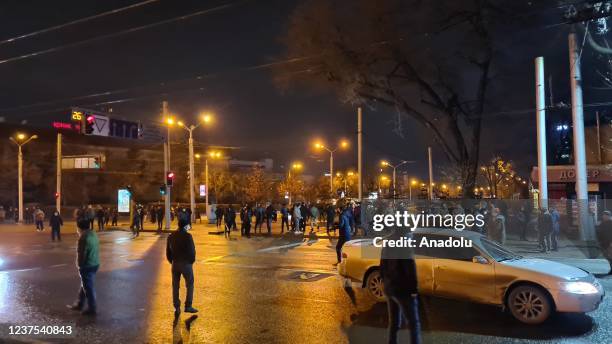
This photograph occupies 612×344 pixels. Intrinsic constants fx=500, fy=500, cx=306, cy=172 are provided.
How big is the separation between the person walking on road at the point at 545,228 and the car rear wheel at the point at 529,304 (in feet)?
33.1

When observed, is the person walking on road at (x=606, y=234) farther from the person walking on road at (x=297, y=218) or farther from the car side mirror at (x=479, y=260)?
the person walking on road at (x=297, y=218)

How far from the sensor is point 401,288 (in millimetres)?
5867

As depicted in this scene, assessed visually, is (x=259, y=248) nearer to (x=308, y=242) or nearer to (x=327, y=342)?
→ (x=308, y=242)

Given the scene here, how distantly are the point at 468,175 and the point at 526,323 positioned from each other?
58.5 ft

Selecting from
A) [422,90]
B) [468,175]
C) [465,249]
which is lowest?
[465,249]

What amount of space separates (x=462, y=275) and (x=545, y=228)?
33.6ft

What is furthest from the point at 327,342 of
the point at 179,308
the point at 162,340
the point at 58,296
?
the point at 58,296

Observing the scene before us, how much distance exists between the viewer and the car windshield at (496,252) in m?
8.10

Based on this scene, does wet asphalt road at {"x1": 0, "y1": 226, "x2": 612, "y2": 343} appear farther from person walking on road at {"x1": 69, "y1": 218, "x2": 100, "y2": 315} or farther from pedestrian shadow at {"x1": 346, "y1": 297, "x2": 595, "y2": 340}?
person walking on road at {"x1": 69, "y1": 218, "x2": 100, "y2": 315}

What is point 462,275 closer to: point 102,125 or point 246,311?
point 246,311

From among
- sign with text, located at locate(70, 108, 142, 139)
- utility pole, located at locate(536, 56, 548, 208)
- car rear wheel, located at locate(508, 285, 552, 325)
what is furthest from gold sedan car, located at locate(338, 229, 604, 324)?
sign with text, located at locate(70, 108, 142, 139)

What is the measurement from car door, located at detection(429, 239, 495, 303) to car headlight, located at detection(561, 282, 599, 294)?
1.01 meters

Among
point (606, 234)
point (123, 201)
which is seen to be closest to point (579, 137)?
point (606, 234)

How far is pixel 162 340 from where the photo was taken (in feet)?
22.2
